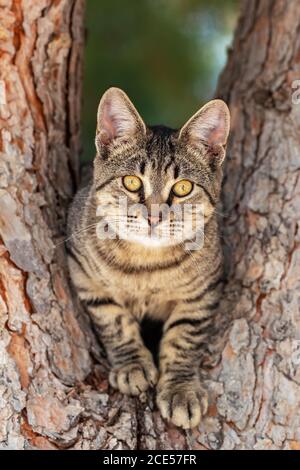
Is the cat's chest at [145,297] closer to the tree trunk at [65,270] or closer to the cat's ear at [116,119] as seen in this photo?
the tree trunk at [65,270]

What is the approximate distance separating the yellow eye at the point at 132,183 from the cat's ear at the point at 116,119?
0.22 meters

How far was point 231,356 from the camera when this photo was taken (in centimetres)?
283

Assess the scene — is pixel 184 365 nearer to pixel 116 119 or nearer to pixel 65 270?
pixel 65 270

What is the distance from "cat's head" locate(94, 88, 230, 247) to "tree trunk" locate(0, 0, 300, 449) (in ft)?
1.02

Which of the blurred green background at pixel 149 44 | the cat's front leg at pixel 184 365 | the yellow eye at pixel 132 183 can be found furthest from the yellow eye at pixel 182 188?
the blurred green background at pixel 149 44

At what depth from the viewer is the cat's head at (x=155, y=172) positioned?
9.22 ft

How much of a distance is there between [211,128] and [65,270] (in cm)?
92

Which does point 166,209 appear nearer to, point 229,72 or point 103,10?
point 229,72

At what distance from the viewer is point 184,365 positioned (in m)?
2.94

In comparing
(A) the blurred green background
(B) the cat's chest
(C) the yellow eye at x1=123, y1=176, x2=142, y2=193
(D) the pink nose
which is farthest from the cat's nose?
(A) the blurred green background

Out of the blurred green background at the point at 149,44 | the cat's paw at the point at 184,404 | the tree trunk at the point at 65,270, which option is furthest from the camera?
the blurred green background at the point at 149,44

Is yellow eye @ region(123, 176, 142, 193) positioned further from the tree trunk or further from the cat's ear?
the tree trunk
